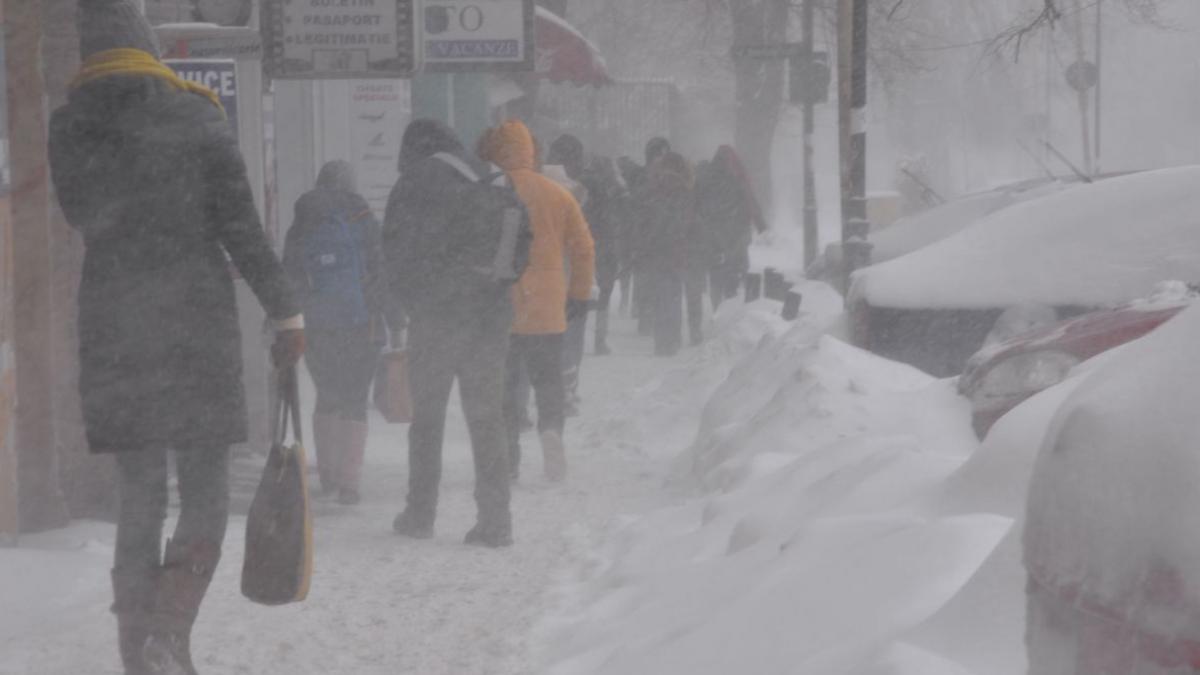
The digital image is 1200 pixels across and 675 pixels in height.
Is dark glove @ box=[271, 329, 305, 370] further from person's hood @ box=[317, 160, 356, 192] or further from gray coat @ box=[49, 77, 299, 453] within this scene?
person's hood @ box=[317, 160, 356, 192]

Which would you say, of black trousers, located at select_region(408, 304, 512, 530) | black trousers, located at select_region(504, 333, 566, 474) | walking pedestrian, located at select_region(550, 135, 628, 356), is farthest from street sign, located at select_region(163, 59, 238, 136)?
walking pedestrian, located at select_region(550, 135, 628, 356)

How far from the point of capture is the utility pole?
42.4ft

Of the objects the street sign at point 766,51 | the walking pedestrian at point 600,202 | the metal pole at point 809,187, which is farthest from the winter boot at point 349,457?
the metal pole at point 809,187

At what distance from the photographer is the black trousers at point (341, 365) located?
8.66 meters

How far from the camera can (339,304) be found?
28.2ft

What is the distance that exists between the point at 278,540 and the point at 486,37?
24.8ft

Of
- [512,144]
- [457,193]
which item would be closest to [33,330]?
[457,193]

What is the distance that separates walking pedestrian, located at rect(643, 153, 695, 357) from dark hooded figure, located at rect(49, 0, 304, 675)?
11857 millimetres

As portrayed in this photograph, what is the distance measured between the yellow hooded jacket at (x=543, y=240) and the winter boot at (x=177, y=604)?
3.71 m

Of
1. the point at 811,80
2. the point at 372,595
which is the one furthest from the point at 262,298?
the point at 811,80

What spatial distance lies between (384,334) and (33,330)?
2076 mm

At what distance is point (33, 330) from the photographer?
23.7 feet

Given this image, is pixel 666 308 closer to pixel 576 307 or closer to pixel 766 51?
pixel 766 51

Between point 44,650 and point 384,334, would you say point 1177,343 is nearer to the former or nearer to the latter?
point 44,650
